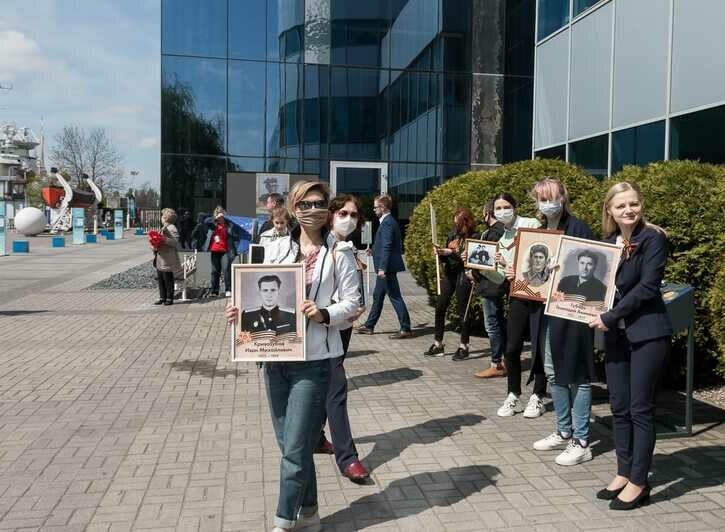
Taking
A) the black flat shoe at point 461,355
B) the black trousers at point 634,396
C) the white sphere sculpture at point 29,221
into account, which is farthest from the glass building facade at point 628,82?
the white sphere sculpture at point 29,221

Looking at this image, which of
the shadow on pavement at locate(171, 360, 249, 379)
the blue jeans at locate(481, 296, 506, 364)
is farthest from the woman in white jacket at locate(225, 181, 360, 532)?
the shadow on pavement at locate(171, 360, 249, 379)

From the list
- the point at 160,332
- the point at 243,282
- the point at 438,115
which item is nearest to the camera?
the point at 243,282

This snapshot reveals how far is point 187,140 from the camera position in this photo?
72.3 feet

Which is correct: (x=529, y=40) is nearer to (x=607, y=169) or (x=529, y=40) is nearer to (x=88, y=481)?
(x=607, y=169)

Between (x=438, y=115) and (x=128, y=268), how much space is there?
1161cm

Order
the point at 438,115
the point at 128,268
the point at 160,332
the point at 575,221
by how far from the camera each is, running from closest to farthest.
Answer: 1. the point at 575,221
2. the point at 160,332
3. the point at 128,268
4. the point at 438,115

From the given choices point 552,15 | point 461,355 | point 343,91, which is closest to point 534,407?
point 461,355

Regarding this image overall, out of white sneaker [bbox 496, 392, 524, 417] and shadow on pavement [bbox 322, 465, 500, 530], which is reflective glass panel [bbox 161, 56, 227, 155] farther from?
shadow on pavement [bbox 322, 465, 500, 530]

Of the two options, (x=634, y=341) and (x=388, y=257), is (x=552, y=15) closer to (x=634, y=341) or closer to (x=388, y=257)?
(x=388, y=257)

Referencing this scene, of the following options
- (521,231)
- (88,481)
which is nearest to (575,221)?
(521,231)

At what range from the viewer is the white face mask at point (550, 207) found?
4.93 metres

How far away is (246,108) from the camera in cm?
2252

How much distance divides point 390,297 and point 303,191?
6.18 meters

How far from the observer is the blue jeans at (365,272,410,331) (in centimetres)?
935
